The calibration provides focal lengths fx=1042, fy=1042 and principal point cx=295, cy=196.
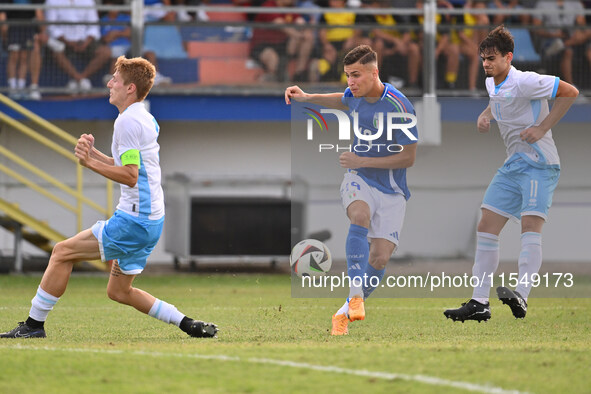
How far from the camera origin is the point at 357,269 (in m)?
8.34

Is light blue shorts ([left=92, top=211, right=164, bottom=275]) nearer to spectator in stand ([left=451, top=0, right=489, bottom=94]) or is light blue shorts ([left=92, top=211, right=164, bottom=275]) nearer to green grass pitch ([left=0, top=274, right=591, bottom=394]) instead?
green grass pitch ([left=0, top=274, right=591, bottom=394])

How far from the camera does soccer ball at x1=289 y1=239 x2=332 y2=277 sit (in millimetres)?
8898

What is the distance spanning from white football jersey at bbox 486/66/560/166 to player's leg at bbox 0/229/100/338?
12.2 ft

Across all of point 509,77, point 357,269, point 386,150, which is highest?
point 509,77

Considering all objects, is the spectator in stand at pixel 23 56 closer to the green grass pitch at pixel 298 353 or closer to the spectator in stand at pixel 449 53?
the spectator in stand at pixel 449 53

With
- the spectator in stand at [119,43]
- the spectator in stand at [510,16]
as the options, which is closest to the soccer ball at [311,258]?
the spectator in stand at [119,43]

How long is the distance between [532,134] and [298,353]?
11.2ft

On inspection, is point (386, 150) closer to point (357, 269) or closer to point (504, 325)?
point (357, 269)

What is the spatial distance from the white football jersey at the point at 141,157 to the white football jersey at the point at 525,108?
10.4 ft

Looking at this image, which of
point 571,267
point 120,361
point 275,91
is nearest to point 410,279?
point 571,267

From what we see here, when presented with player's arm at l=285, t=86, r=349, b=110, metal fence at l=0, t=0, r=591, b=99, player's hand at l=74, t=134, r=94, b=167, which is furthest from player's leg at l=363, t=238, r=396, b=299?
metal fence at l=0, t=0, r=591, b=99

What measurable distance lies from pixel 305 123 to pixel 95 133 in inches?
390

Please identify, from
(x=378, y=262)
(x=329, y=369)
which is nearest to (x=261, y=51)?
(x=378, y=262)

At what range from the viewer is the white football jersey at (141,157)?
7.18m
